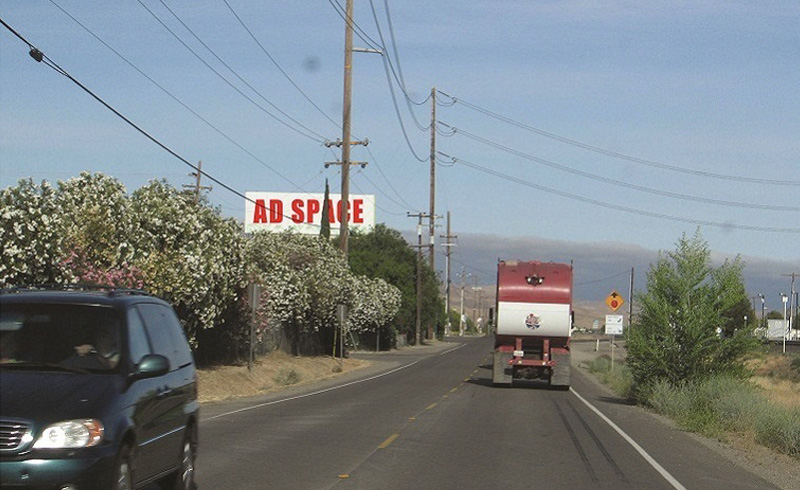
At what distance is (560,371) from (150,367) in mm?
26844

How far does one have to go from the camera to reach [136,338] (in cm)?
961

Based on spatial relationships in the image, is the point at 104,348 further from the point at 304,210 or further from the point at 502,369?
the point at 304,210

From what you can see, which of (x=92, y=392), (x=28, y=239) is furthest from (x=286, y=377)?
(x=92, y=392)

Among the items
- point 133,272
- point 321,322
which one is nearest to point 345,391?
point 133,272

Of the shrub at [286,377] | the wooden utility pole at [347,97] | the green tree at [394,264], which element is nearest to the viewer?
the shrub at [286,377]

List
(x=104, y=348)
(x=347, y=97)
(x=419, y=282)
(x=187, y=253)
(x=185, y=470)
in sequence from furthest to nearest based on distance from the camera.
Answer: (x=419, y=282), (x=347, y=97), (x=187, y=253), (x=185, y=470), (x=104, y=348)

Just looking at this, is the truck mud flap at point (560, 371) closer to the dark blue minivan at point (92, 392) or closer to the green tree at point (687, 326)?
the green tree at point (687, 326)

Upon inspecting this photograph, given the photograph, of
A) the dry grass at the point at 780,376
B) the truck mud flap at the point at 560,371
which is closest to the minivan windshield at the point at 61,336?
the truck mud flap at the point at 560,371

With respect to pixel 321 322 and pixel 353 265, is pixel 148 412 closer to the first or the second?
pixel 321 322

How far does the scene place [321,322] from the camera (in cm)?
5206

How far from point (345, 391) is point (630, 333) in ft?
27.8

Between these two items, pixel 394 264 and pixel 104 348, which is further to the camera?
pixel 394 264

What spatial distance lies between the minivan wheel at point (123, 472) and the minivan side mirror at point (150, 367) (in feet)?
2.11

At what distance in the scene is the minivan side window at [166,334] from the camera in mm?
10258
